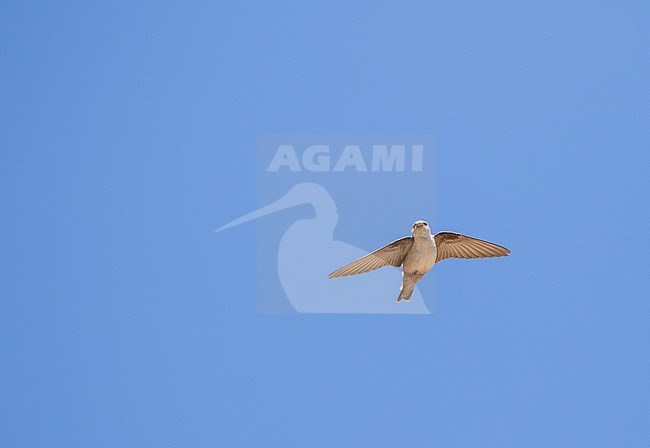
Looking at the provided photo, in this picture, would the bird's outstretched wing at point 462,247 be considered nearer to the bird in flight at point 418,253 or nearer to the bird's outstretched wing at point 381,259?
the bird in flight at point 418,253

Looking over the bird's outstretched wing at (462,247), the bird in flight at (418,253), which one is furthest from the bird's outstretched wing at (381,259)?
the bird's outstretched wing at (462,247)

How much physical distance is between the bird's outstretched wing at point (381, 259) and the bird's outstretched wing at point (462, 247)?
15cm

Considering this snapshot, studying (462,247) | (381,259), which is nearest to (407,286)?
(381,259)

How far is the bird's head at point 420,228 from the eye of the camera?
310 centimetres

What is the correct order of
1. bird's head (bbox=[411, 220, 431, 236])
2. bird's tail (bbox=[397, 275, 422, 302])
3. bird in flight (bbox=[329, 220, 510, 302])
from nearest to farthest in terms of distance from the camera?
bird's head (bbox=[411, 220, 431, 236])
bird in flight (bbox=[329, 220, 510, 302])
bird's tail (bbox=[397, 275, 422, 302])

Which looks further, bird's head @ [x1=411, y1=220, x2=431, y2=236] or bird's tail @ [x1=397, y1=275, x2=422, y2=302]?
bird's tail @ [x1=397, y1=275, x2=422, y2=302]

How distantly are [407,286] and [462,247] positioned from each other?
0.89 feet

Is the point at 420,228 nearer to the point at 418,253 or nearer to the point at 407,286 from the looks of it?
the point at 418,253

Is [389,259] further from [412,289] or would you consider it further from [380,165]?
[380,165]

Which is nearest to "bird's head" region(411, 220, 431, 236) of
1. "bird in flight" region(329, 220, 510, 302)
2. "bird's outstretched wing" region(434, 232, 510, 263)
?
"bird in flight" region(329, 220, 510, 302)

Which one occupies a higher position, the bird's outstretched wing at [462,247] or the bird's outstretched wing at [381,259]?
the bird's outstretched wing at [462,247]

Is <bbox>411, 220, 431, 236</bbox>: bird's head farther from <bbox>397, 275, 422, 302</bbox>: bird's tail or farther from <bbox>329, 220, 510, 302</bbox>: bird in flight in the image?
<bbox>397, 275, 422, 302</bbox>: bird's tail

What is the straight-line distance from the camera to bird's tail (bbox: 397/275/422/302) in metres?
3.34

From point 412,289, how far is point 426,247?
257mm
